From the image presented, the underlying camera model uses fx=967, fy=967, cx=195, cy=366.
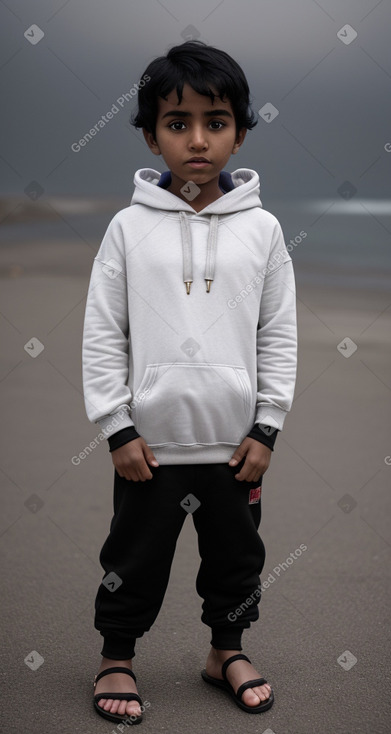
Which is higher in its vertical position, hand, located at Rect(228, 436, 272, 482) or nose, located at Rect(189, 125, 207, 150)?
nose, located at Rect(189, 125, 207, 150)

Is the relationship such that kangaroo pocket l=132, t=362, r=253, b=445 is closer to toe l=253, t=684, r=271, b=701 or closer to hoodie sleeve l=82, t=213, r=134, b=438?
hoodie sleeve l=82, t=213, r=134, b=438

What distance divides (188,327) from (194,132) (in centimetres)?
37

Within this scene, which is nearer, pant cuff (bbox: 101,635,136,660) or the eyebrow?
the eyebrow

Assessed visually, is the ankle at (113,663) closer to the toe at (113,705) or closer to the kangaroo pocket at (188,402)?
the toe at (113,705)

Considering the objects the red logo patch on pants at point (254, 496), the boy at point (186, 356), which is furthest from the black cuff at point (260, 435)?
the red logo patch on pants at point (254, 496)

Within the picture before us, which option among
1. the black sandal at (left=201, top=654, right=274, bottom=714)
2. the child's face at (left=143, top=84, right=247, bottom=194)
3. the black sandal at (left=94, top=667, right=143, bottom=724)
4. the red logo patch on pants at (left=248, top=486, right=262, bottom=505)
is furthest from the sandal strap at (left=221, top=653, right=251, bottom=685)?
the child's face at (left=143, top=84, right=247, bottom=194)

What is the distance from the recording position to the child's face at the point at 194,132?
5.96ft

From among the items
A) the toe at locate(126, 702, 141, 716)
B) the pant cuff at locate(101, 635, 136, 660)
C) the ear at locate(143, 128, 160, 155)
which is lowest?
the toe at locate(126, 702, 141, 716)

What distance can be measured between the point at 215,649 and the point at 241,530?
0.94ft

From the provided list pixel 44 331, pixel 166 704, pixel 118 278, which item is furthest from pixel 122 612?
pixel 44 331

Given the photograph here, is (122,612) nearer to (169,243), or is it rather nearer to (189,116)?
(169,243)

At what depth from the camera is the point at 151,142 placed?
6.35ft

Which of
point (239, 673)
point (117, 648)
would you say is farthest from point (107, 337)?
point (239, 673)

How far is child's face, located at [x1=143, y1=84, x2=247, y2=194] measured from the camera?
5.96 feet
